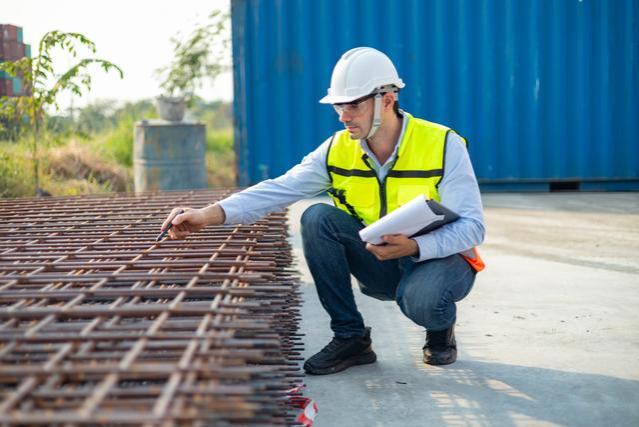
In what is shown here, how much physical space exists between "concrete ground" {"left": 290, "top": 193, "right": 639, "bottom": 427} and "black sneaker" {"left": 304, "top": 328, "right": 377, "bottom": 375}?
0.14ft

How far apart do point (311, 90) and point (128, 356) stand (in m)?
7.78

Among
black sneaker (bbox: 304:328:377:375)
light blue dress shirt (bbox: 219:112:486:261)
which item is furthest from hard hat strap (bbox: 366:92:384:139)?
black sneaker (bbox: 304:328:377:375)

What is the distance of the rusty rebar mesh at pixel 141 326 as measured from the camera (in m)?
1.85

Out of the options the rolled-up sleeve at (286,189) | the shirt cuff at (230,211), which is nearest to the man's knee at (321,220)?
the rolled-up sleeve at (286,189)

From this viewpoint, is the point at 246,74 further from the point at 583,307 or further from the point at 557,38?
the point at 583,307

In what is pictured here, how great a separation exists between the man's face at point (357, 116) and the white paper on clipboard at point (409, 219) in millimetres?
472

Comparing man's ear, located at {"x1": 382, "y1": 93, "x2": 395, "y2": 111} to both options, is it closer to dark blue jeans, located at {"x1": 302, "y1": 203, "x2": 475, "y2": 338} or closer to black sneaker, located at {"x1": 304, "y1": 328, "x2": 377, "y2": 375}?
dark blue jeans, located at {"x1": 302, "y1": 203, "x2": 475, "y2": 338}

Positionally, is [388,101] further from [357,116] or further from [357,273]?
[357,273]

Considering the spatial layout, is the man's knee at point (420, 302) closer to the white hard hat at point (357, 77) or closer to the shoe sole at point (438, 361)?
the shoe sole at point (438, 361)

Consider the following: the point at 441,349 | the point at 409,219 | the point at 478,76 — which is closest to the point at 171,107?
the point at 478,76

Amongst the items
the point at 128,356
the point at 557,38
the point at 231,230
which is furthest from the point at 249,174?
the point at 128,356

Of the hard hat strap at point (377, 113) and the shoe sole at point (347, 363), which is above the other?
the hard hat strap at point (377, 113)

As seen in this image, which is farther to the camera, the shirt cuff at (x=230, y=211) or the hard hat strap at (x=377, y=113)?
the shirt cuff at (x=230, y=211)

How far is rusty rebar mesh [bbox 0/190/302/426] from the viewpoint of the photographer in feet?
6.07
